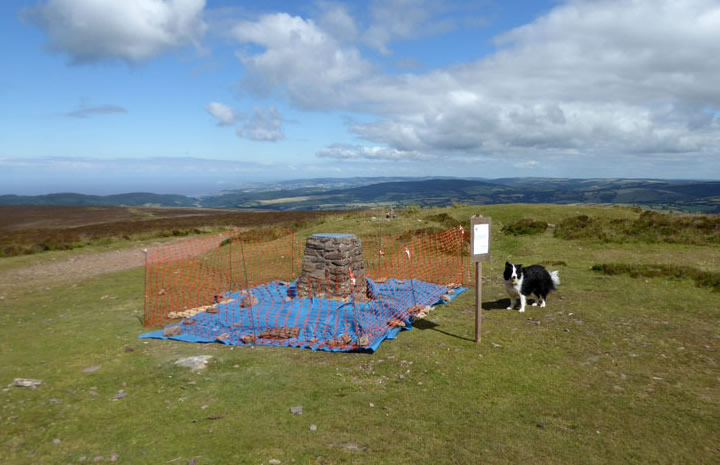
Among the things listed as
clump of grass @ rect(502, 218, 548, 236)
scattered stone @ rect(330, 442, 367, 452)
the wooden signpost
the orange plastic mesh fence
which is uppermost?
the wooden signpost

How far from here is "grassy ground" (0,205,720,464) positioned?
493 cm

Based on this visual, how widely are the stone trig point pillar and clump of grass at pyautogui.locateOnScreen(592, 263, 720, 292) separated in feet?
31.2

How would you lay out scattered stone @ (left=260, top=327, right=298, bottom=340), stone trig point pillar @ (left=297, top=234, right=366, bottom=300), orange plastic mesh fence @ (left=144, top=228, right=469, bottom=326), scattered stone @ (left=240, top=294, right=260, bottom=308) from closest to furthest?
1. scattered stone @ (left=260, top=327, right=298, bottom=340)
2. orange plastic mesh fence @ (left=144, top=228, right=469, bottom=326)
3. scattered stone @ (left=240, top=294, right=260, bottom=308)
4. stone trig point pillar @ (left=297, top=234, right=366, bottom=300)

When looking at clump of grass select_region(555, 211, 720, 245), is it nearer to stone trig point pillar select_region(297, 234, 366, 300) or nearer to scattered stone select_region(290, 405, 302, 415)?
stone trig point pillar select_region(297, 234, 366, 300)

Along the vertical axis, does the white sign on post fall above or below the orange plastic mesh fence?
above

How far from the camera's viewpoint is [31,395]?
6.51 metres

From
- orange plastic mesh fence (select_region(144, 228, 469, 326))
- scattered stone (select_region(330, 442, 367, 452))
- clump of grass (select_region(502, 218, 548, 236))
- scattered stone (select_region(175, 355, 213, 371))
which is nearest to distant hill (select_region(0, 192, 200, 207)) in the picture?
orange plastic mesh fence (select_region(144, 228, 469, 326))

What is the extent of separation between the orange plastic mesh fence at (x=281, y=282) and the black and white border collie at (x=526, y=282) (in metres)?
2.44

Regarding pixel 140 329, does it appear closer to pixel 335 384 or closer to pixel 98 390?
pixel 98 390

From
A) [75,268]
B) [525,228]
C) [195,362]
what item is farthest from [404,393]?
[75,268]

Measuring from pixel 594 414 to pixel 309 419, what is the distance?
4017 mm

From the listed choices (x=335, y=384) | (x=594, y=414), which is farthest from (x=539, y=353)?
(x=335, y=384)

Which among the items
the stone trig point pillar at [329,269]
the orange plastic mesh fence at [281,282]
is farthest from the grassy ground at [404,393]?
the stone trig point pillar at [329,269]

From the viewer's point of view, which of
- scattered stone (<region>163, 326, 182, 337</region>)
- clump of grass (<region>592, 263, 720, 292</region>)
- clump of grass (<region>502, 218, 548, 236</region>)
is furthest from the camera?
clump of grass (<region>502, 218, 548, 236</region>)
